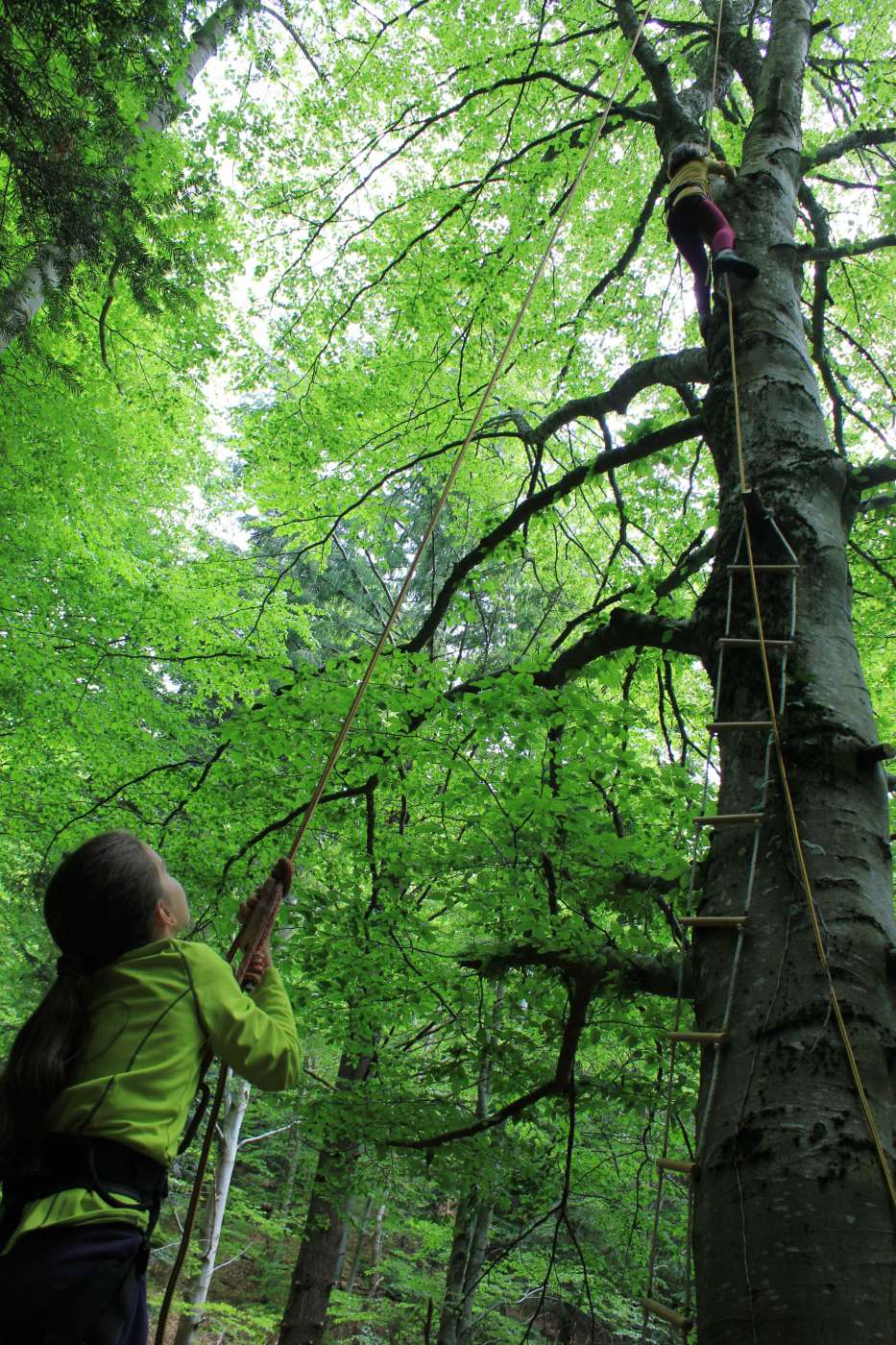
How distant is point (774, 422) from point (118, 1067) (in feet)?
8.22

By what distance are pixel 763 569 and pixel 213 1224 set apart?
765 cm

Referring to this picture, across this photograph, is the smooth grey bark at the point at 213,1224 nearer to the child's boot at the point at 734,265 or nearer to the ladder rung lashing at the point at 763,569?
the ladder rung lashing at the point at 763,569

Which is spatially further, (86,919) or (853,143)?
(853,143)

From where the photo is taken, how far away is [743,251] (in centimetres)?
317

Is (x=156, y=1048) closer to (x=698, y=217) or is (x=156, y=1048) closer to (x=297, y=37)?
(x=698, y=217)

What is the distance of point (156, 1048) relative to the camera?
136cm

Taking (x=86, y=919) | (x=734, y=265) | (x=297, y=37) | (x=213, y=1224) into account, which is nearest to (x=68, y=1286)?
(x=86, y=919)

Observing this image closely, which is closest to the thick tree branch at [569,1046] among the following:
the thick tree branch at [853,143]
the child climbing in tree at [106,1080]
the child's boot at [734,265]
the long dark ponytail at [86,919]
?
the child climbing in tree at [106,1080]

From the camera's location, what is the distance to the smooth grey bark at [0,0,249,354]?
3131 millimetres

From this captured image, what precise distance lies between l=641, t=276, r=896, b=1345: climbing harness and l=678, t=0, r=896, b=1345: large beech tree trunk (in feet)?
0.07

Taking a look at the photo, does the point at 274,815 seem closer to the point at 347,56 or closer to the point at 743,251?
the point at 743,251

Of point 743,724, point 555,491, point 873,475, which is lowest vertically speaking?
point 743,724

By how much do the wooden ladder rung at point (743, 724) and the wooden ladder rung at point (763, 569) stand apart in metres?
0.43

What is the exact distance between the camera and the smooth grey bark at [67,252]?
3.13 metres
